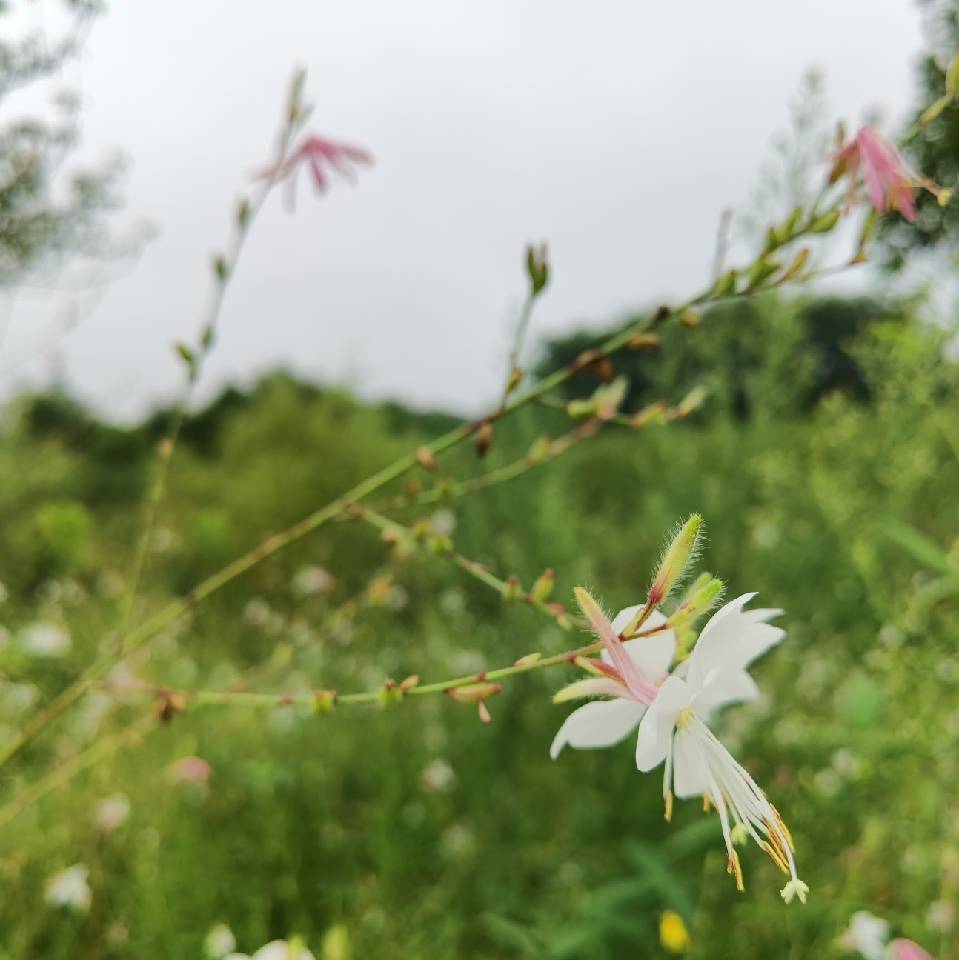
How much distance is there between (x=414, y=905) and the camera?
1.82 meters

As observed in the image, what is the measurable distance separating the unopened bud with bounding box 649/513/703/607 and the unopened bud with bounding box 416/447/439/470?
0.97ft

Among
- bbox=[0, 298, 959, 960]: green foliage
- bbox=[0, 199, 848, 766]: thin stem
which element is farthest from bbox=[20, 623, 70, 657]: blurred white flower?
bbox=[0, 199, 848, 766]: thin stem

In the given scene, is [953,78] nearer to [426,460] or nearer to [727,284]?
[727,284]

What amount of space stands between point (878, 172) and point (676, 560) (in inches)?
16.6

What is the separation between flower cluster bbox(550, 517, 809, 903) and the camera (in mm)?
415

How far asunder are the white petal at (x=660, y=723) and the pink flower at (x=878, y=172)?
0.45 metres

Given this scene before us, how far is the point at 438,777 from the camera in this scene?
207 cm

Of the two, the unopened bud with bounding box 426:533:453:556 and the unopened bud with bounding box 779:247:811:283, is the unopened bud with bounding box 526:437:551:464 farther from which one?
the unopened bud with bounding box 779:247:811:283

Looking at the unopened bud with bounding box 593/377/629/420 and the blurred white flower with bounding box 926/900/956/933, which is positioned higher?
the unopened bud with bounding box 593/377/629/420

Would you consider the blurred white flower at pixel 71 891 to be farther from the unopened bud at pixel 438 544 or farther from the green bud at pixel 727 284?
the green bud at pixel 727 284

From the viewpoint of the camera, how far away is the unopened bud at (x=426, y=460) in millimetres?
705

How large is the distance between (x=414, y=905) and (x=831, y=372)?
8209 millimetres

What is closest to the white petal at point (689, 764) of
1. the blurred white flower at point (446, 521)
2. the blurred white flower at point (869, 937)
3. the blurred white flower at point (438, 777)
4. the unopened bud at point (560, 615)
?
the unopened bud at point (560, 615)

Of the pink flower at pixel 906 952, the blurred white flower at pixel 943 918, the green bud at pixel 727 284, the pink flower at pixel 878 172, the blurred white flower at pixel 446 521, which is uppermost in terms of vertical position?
the pink flower at pixel 878 172
